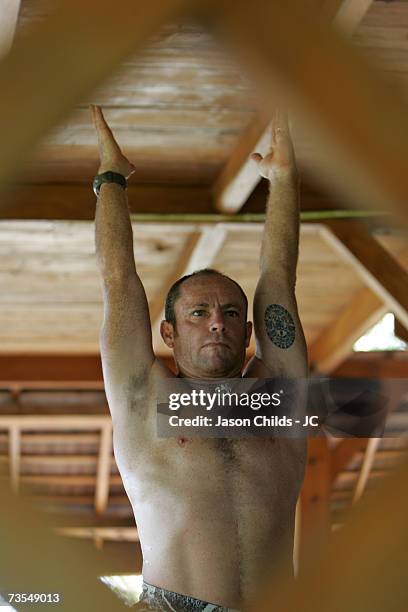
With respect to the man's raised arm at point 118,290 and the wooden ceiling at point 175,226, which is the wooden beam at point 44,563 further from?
the wooden ceiling at point 175,226

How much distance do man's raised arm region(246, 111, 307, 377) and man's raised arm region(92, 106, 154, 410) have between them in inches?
9.4

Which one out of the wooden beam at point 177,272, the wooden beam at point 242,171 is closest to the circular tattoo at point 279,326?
the wooden beam at point 242,171

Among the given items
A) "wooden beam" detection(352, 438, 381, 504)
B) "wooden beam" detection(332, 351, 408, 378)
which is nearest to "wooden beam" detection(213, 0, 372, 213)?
"wooden beam" detection(332, 351, 408, 378)

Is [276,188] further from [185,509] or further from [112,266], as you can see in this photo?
[185,509]

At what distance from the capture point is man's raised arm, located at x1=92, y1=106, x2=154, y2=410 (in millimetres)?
2043

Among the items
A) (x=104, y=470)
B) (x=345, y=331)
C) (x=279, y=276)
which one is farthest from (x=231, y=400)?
(x=104, y=470)

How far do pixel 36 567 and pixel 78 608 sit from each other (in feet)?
0.17

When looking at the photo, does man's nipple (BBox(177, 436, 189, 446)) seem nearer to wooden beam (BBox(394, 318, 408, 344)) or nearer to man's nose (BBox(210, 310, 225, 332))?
man's nose (BBox(210, 310, 225, 332))

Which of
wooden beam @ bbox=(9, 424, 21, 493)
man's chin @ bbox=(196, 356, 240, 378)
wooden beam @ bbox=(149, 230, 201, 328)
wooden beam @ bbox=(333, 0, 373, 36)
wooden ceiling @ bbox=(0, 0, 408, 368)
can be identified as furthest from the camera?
wooden beam @ bbox=(9, 424, 21, 493)

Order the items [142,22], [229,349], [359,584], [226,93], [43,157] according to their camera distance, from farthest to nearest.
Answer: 1. [43,157]
2. [226,93]
3. [229,349]
4. [142,22]
5. [359,584]

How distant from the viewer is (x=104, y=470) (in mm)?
7336

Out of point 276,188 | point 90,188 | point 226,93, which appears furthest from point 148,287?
point 276,188

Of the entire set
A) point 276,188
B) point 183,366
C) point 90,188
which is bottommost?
point 183,366

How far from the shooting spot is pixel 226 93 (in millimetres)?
4004
